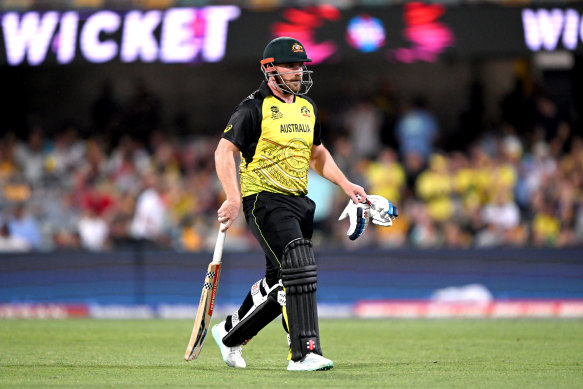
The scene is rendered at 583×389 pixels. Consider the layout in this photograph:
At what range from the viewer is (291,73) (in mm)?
6727

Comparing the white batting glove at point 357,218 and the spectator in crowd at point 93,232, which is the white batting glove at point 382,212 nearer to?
the white batting glove at point 357,218

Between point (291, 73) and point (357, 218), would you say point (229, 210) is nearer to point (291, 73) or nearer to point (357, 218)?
point (357, 218)

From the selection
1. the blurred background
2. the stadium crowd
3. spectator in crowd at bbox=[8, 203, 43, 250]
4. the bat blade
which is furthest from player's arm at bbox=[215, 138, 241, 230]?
spectator in crowd at bbox=[8, 203, 43, 250]

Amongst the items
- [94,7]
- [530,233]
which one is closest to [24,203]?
[94,7]

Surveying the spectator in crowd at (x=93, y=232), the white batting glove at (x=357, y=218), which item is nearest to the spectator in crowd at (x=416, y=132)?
the spectator in crowd at (x=93, y=232)

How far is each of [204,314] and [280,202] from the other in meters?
1.09

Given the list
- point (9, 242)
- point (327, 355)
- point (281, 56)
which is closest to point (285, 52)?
point (281, 56)

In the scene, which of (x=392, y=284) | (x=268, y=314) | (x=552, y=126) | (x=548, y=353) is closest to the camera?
(x=268, y=314)

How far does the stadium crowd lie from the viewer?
46.1ft

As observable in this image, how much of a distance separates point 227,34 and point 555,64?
239 inches

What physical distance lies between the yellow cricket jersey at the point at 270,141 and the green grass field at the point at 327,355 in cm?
133

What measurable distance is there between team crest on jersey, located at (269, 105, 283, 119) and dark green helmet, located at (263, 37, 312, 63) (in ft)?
1.08

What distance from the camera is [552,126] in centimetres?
1566

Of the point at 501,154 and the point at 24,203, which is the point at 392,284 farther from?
the point at 24,203
